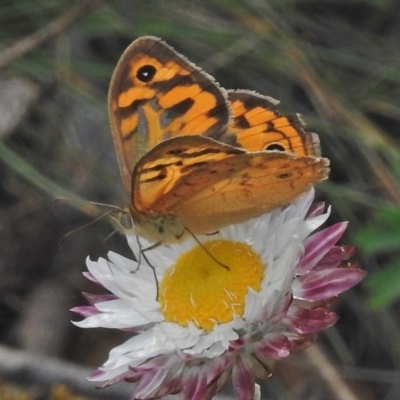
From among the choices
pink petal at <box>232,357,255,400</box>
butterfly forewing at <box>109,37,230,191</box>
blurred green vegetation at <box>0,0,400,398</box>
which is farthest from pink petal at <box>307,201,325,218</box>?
blurred green vegetation at <box>0,0,400,398</box>

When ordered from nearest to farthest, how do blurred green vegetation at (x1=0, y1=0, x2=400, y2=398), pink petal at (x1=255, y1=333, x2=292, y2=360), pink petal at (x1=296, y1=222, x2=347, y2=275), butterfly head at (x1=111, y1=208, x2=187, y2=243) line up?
pink petal at (x1=255, y1=333, x2=292, y2=360) → pink petal at (x1=296, y1=222, x2=347, y2=275) → butterfly head at (x1=111, y1=208, x2=187, y2=243) → blurred green vegetation at (x1=0, y1=0, x2=400, y2=398)

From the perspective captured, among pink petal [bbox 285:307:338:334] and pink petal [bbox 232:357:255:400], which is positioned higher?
pink petal [bbox 285:307:338:334]

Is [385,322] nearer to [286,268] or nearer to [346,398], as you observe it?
[346,398]

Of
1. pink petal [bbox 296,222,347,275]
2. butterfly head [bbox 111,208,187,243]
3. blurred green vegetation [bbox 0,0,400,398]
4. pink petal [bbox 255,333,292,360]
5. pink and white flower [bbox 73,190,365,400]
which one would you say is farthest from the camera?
blurred green vegetation [bbox 0,0,400,398]

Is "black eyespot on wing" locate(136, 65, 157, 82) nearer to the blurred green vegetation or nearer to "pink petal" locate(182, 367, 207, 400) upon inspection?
"pink petal" locate(182, 367, 207, 400)

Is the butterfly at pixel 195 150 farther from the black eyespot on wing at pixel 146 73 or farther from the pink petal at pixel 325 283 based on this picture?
the pink petal at pixel 325 283

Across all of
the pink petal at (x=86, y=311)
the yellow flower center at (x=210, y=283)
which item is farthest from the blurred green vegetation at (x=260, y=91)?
the pink petal at (x=86, y=311)

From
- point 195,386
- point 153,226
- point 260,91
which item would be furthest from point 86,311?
point 260,91
